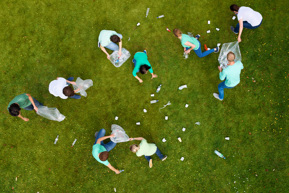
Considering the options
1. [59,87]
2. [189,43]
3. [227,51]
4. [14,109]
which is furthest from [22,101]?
[227,51]

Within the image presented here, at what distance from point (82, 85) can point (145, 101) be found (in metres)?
2.89

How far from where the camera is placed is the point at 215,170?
9273 mm

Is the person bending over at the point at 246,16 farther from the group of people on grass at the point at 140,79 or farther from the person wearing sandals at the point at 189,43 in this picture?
Answer: the person wearing sandals at the point at 189,43

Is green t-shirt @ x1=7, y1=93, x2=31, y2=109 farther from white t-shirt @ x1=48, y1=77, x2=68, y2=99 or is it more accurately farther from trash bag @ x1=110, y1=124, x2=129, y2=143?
trash bag @ x1=110, y1=124, x2=129, y2=143

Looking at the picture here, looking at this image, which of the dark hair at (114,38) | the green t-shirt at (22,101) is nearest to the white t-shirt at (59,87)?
the green t-shirt at (22,101)

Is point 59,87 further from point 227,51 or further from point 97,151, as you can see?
point 227,51

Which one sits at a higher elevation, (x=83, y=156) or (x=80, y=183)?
(x=83, y=156)

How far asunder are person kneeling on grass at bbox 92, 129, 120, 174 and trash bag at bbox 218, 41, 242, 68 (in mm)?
5738

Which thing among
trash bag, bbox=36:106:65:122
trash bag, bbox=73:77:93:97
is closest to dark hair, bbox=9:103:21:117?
trash bag, bbox=36:106:65:122

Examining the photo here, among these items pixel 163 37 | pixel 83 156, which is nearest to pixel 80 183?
pixel 83 156

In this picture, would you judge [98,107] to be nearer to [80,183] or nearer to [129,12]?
[80,183]

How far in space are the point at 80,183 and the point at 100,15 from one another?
25.4 ft

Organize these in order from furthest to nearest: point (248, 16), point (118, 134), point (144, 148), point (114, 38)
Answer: point (118, 134) → point (248, 16) → point (114, 38) → point (144, 148)

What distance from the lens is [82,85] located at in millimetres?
9008
